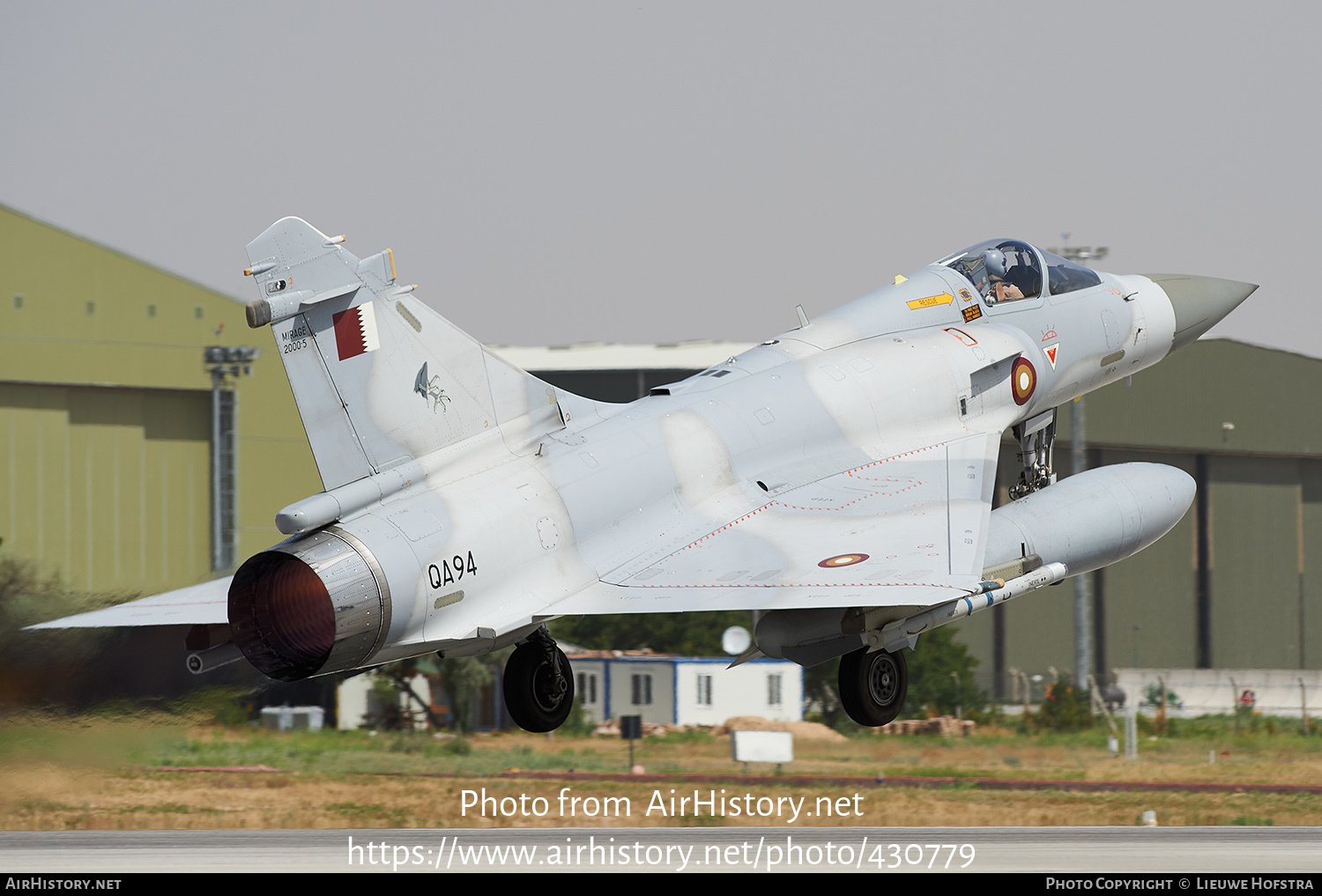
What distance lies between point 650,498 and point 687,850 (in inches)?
546

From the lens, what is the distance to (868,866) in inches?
928

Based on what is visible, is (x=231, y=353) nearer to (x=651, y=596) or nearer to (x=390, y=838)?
(x=390, y=838)

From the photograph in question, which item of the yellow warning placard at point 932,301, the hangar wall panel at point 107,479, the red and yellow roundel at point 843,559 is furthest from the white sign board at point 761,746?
the red and yellow roundel at point 843,559

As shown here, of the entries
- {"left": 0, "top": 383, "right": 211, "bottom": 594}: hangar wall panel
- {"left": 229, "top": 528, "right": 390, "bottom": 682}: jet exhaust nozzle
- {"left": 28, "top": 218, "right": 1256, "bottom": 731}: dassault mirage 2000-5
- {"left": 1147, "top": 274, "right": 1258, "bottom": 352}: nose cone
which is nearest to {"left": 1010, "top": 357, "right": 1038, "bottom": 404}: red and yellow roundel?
{"left": 28, "top": 218, "right": 1256, "bottom": 731}: dassault mirage 2000-5

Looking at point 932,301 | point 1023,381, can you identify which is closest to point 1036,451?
point 1023,381

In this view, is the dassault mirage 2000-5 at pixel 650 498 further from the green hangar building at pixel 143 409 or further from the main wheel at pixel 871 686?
the green hangar building at pixel 143 409

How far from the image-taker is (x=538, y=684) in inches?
511

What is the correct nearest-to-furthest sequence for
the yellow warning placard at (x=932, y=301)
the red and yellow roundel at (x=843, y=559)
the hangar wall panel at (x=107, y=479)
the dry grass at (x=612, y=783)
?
the red and yellow roundel at (x=843, y=559) < the yellow warning placard at (x=932, y=301) < the dry grass at (x=612, y=783) < the hangar wall panel at (x=107, y=479)

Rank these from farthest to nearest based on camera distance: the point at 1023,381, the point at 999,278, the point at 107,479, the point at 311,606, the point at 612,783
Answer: the point at 107,479, the point at 612,783, the point at 999,278, the point at 1023,381, the point at 311,606

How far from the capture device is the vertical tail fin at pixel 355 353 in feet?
37.6

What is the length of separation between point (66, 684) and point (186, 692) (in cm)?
136

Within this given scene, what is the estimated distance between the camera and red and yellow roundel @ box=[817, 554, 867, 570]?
12.2 metres

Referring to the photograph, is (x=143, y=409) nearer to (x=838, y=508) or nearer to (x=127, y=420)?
(x=127, y=420)

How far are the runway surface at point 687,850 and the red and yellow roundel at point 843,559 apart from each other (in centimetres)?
1007
